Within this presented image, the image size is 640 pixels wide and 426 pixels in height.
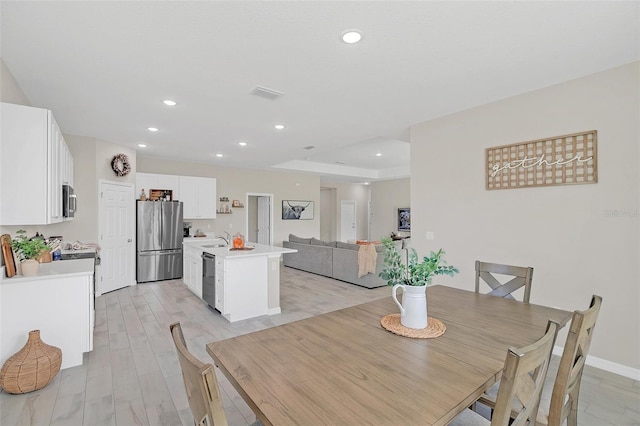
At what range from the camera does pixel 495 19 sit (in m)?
2.03

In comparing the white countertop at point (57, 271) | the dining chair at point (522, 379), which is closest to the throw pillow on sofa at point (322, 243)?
the white countertop at point (57, 271)

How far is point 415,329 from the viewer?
158cm

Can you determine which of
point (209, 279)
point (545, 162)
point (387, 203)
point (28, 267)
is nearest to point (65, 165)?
point (28, 267)

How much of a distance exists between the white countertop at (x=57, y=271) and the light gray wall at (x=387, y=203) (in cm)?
853

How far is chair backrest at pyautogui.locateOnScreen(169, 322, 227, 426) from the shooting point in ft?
2.62

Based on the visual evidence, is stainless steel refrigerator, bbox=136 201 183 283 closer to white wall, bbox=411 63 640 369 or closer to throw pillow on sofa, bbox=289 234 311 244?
throw pillow on sofa, bbox=289 234 311 244

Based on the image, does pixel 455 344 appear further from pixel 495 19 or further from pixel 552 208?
pixel 552 208

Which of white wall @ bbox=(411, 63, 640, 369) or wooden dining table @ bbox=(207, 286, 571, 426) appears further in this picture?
white wall @ bbox=(411, 63, 640, 369)

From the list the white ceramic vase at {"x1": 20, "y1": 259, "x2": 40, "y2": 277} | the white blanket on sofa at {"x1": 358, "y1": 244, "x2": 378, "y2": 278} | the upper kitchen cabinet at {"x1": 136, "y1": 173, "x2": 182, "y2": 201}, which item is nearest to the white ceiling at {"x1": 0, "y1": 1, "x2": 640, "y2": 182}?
the white ceramic vase at {"x1": 20, "y1": 259, "x2": 40, "y2": 277}

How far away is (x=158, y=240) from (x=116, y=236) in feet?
2.51

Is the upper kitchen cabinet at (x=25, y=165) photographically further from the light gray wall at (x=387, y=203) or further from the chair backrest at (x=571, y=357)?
the light gray wall at (x=387, y=203)

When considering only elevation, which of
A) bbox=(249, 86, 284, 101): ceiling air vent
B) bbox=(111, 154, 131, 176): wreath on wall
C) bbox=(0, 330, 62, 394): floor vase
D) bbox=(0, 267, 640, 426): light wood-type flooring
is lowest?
bbox=(0, 267, 640, 426): light wood-type flooring

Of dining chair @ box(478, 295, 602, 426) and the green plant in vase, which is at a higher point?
the green plant in vase

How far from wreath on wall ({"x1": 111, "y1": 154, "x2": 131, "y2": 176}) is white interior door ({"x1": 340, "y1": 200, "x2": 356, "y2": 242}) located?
7.15 metres
